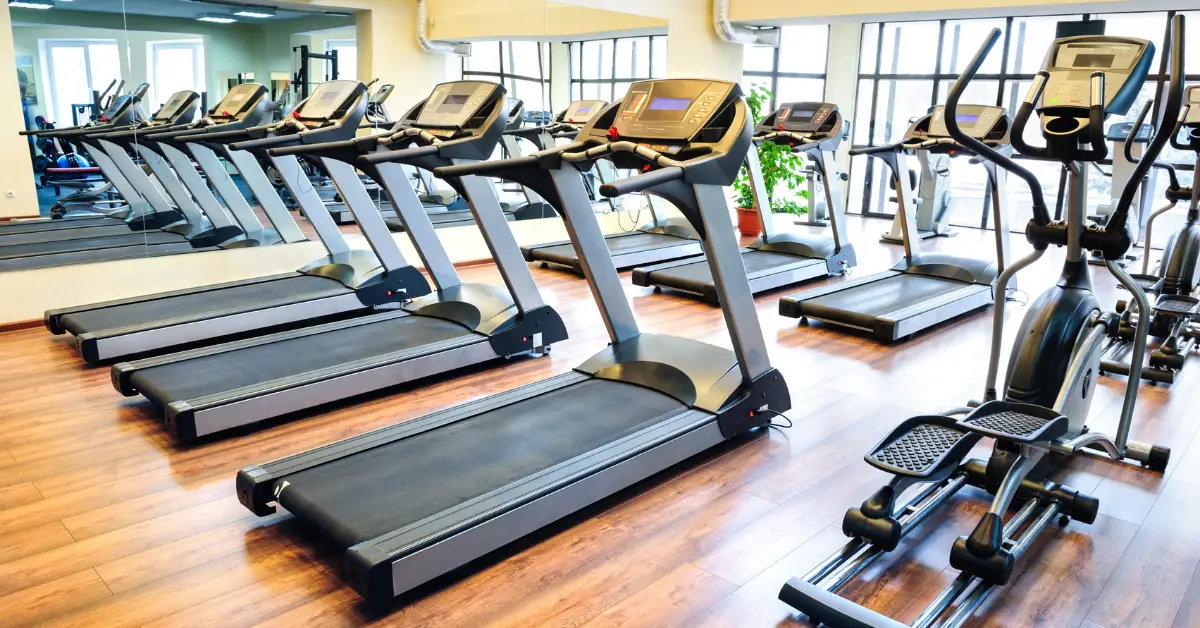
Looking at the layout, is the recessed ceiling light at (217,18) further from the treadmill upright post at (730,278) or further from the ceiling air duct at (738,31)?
the ceiling air duct at (738,31)

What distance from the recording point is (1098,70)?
2.67 meters

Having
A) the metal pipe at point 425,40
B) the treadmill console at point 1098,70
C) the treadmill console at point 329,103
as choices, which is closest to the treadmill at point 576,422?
the treadmill console at point 1098,70

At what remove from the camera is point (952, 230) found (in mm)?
9312

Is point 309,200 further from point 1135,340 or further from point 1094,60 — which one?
point 1135,340

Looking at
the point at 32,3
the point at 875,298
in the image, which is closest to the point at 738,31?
the point at 875,298

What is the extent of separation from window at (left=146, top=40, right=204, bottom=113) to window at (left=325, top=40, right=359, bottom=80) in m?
0.93

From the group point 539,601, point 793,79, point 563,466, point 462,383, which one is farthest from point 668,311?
point 793,79

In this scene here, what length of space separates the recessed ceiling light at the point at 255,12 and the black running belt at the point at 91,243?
1.63 metres

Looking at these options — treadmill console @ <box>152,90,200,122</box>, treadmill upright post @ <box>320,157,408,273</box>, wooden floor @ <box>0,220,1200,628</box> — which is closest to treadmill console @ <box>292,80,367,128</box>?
treadmill upright post @ <box>320,157,408,273</box>

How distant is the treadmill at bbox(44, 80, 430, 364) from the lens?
4.34 meters

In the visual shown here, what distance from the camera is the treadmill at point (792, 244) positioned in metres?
5.96

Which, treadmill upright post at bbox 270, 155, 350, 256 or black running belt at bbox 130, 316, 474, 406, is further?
treadmill upright post at bbox 270, 155, 350, 256

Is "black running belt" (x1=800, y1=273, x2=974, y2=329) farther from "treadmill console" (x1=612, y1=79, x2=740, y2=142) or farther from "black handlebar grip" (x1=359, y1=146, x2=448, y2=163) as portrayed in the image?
"black handlebar grip" (x1=359, y1=146, x2=448, y2=163)

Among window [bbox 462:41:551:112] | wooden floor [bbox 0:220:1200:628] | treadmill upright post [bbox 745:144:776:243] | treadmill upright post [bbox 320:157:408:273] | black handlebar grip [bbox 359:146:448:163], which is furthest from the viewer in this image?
window [bbox 462:41:551:112]
